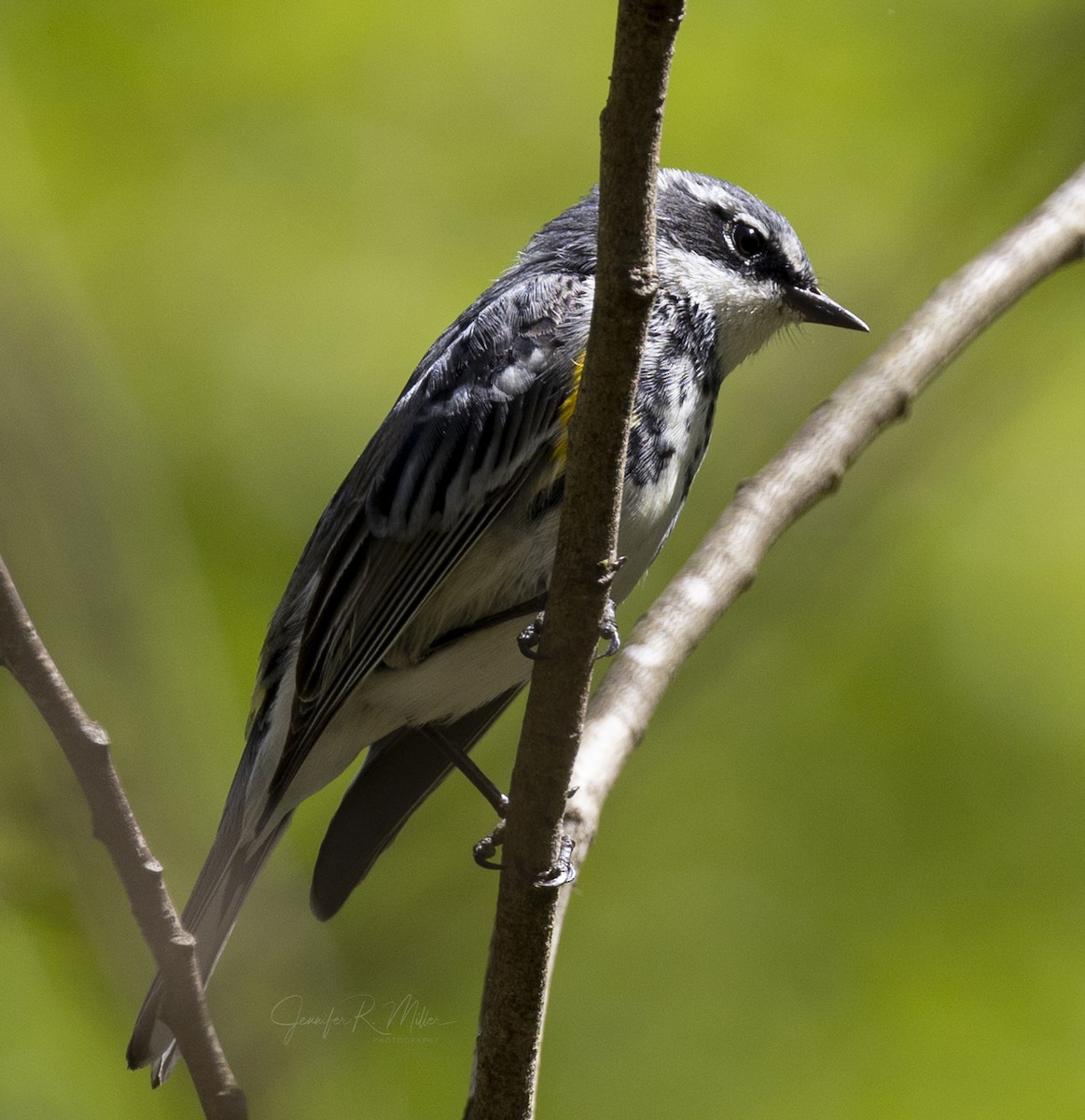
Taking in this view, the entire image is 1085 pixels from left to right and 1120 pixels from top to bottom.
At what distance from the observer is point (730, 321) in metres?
3.34

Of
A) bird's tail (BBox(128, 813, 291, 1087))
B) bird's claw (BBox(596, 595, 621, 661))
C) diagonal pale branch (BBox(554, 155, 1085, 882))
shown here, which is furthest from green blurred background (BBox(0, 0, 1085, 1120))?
bird's claw (BBox(596, 595, 621, 661))

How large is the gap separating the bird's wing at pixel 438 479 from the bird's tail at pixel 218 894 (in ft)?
0.64

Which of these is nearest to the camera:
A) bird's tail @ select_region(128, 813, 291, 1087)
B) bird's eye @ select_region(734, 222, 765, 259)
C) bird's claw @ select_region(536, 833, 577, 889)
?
bird's claw @ select_region(536, 833, 577, 889)

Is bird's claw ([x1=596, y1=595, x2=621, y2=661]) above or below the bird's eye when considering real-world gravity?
below

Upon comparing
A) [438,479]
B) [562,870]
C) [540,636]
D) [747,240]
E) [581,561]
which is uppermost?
[747,240]

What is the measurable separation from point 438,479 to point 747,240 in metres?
1.15

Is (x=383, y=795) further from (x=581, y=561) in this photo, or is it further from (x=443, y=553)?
(x=581, y=561)

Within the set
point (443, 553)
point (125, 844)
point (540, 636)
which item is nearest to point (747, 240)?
point (443, 553)

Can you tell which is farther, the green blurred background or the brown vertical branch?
the green blurred background

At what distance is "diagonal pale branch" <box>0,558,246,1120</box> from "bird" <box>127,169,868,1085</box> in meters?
0.86

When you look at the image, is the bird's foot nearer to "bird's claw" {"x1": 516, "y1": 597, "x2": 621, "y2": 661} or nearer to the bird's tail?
"bird's claw" {"x1": 516, "y1": 597, "x2": 621, "y2": 661}

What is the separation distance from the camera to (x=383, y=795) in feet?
11.2

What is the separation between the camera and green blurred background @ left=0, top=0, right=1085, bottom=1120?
3.23m

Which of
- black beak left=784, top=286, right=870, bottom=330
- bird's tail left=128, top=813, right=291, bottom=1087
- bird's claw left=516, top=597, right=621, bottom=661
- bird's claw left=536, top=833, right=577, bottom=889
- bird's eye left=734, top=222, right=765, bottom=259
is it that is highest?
bird's eye left=734, top=222, right=765, bottom=259
